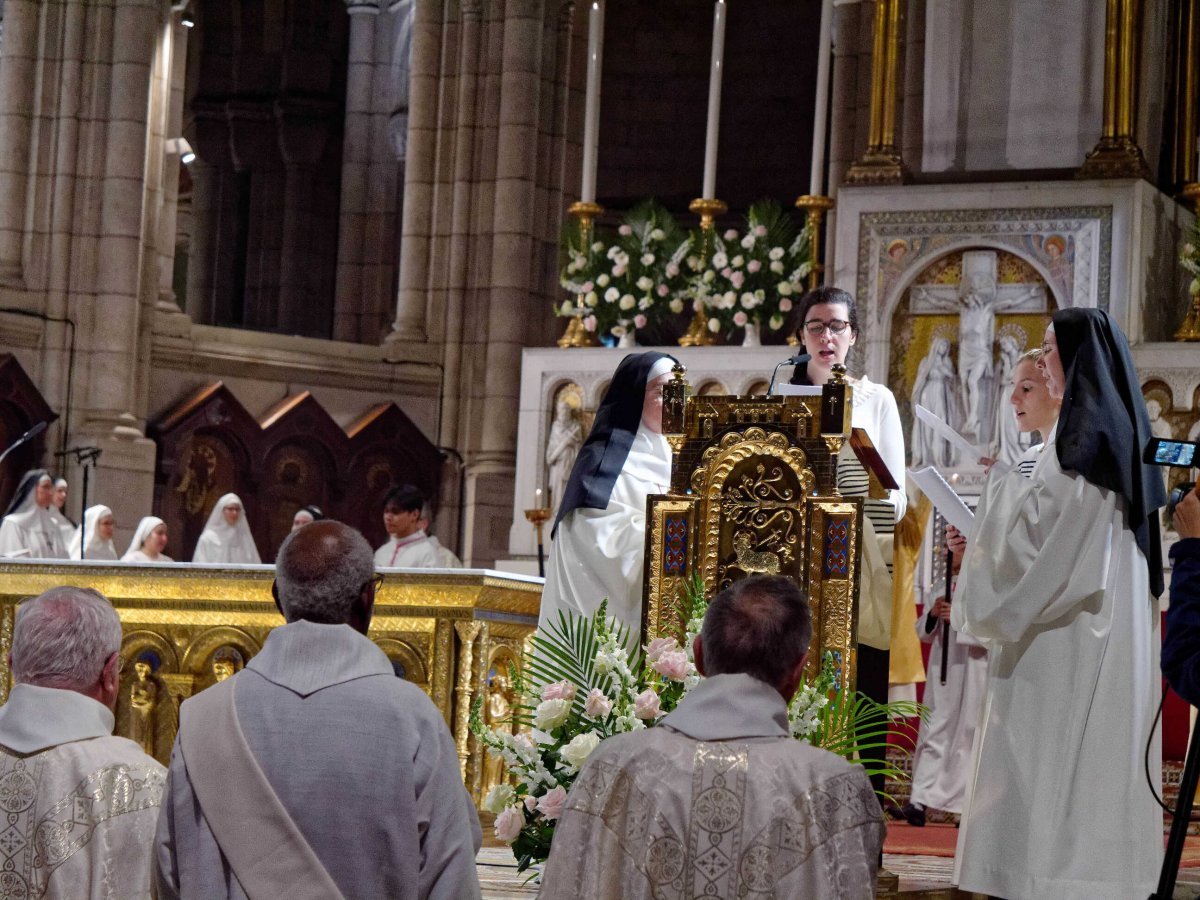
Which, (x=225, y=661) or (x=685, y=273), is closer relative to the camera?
(x=225, y=661)

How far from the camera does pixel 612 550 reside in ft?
19.4

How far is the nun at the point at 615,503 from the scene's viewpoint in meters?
5.91

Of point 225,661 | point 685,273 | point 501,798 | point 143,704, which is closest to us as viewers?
point 501,798

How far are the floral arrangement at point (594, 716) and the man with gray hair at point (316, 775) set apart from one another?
3.31ft

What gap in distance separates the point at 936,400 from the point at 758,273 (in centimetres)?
180

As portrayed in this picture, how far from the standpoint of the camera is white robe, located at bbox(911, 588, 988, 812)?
8.37 metres

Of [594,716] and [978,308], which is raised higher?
[978,308]

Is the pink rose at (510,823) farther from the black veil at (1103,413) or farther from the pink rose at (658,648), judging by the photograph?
the black veil at (1103,413)

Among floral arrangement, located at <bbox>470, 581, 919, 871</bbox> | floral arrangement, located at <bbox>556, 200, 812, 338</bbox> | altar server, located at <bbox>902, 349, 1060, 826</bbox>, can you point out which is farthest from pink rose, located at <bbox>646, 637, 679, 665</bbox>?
floral arrangement, located at <bbox>556, 200, 812, 338</bbox>

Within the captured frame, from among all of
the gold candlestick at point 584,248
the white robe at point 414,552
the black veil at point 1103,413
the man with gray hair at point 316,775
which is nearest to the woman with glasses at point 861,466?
the black veil at point 1103,413

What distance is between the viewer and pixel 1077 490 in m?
4.99

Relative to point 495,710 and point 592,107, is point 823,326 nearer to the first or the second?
point 495,710

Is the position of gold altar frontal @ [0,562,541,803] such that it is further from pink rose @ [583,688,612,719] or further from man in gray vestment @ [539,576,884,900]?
man in gray vestment @ [539,576,884,900]

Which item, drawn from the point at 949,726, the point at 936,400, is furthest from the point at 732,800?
the point at 936,400
